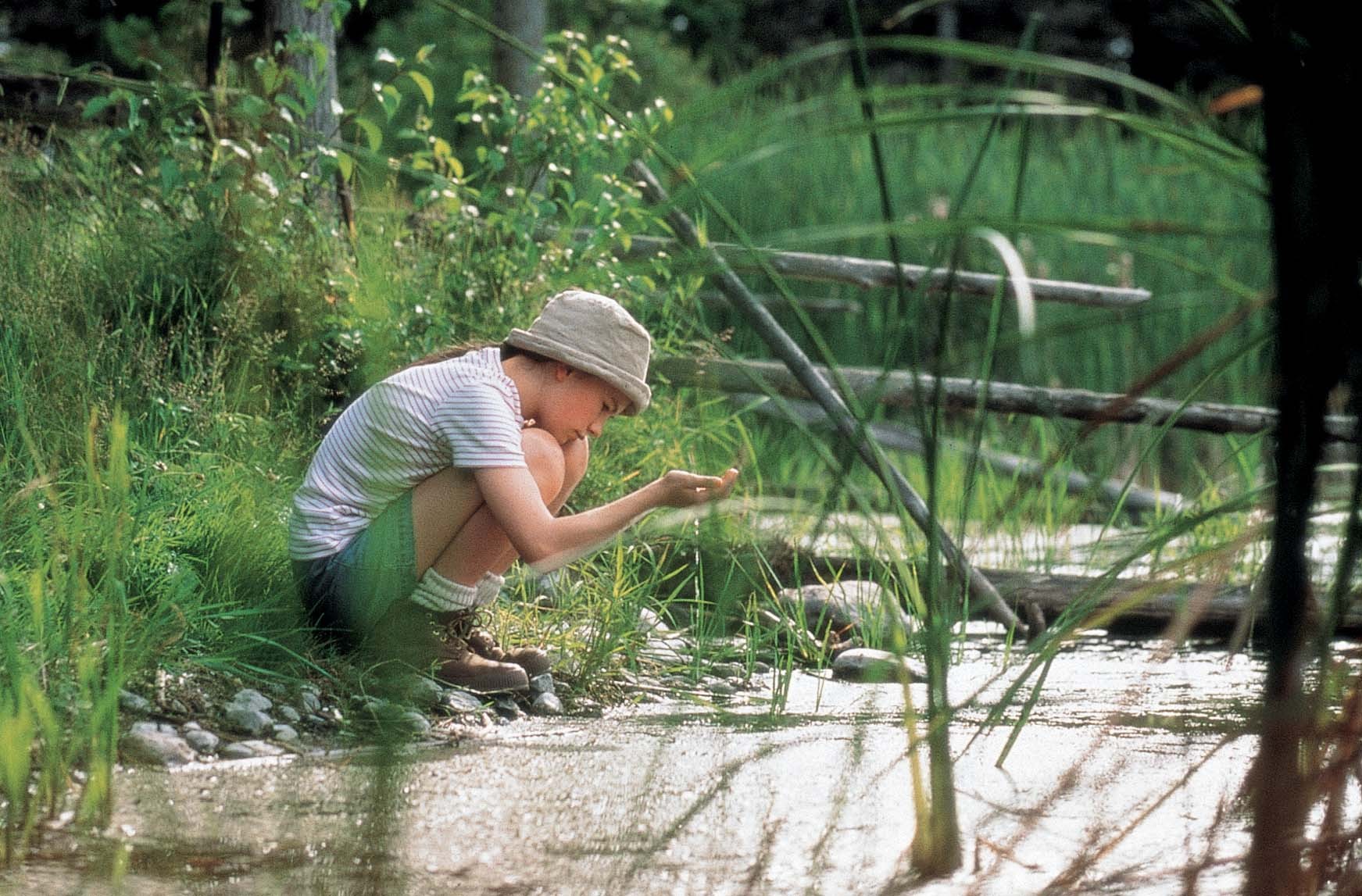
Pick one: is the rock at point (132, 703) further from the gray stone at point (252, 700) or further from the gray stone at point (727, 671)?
the gray stone at point (727, 671)

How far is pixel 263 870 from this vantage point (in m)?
1.70

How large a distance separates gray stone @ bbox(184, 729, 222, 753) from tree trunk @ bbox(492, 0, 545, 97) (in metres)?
3.93

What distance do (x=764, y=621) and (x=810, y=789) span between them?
1.87m

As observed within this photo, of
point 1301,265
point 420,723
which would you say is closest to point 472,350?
point 420,723

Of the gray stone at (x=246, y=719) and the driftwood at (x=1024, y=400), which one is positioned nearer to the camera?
the gray stone at (x=246, y=719)

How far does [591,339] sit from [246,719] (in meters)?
0.93

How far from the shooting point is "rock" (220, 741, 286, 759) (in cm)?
235

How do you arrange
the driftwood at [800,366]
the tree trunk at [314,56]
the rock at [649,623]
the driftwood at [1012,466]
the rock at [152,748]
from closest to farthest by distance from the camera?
the rock at [152,748] < the rock at [649,623] < the driftwood at [800,366] < the tree trunk at [314,56] < the driftwood at [1012,466]

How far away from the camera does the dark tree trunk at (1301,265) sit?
1.04 meters

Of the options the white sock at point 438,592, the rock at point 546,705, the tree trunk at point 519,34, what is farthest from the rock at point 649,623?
the tree trunk at point 519,34

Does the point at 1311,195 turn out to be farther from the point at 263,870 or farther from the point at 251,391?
the point at 251,391

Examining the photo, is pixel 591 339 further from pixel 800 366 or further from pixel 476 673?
pixel 800 366

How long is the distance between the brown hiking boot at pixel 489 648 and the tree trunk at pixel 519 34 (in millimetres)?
3256

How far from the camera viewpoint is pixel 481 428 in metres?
2.77
